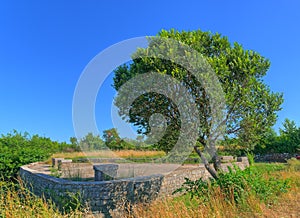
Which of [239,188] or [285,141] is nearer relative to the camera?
[239,188]

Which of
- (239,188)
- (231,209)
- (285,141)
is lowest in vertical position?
(231,209)

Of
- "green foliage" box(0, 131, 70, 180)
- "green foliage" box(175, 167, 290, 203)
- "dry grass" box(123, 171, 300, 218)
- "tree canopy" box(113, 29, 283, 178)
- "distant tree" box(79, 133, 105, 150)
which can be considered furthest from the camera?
"green foliage" box(0, 131, 70, 180)

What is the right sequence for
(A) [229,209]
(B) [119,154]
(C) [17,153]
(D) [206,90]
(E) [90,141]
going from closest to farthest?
(A) [229,209]
(D) [206,90]
(E) [90,141]
(C) [17,153]
(B) [119,154]

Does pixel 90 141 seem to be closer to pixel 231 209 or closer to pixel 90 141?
pixel 90 141

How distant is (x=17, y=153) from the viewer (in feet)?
50.1

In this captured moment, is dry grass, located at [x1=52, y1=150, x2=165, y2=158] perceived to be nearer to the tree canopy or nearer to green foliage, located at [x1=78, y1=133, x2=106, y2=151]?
green foliage, located at [x1=78, y1=133, x2=106, y2=151]

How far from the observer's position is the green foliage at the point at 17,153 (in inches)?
551

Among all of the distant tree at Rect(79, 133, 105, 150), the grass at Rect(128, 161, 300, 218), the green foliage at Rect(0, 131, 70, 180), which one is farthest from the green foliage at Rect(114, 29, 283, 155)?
the green foliage at Rect(0, 131, 70, 180)

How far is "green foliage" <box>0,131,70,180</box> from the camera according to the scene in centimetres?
1401

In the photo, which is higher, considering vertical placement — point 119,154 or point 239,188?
point 119,154

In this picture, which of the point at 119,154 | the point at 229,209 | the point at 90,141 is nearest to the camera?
the point at 229,209

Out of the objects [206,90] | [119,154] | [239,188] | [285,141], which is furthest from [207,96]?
[285,141]

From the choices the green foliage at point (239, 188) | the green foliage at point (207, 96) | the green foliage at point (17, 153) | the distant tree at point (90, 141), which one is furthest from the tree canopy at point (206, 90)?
the green foliage at point (17, 153)

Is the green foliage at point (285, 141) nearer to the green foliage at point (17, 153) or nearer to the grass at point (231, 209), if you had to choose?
the grass at point (231, 209)
